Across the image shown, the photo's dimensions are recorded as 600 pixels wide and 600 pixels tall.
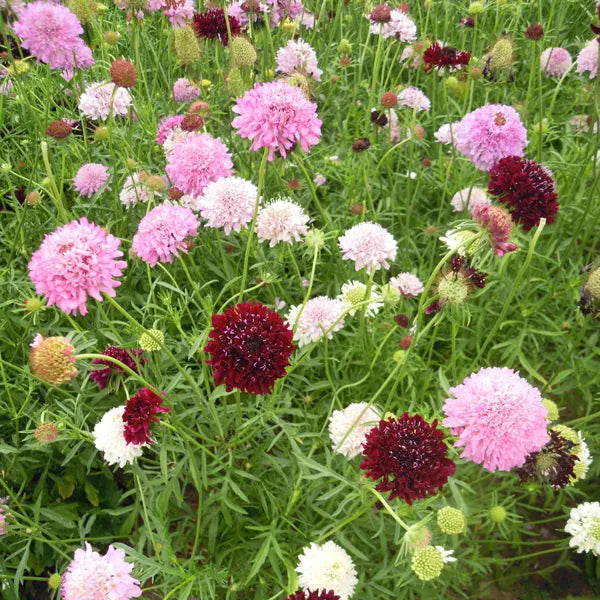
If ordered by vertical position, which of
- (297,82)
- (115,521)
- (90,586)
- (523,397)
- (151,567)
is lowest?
(115,521)

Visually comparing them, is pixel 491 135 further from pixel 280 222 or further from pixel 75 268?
pixel 75 268

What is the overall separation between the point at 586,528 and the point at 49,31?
2814mm

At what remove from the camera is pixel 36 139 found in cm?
277

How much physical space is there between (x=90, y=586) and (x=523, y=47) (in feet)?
13.3

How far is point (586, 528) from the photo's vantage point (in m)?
1.92

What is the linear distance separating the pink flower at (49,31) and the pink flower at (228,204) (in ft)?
3.29

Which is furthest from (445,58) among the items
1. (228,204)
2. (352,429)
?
(352,429)

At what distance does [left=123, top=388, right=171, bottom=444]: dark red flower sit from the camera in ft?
5.13

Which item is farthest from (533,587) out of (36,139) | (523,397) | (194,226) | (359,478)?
(36,139)

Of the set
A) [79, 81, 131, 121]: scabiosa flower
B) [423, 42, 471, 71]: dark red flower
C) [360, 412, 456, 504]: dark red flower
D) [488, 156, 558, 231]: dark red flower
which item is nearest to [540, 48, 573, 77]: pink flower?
[423, 42, 471, 71]: dark red flower

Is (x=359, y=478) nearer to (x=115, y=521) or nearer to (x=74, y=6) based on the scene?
(x=115, y=521)

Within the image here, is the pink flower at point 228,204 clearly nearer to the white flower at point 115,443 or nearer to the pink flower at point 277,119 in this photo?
the pink flower at point 277,119

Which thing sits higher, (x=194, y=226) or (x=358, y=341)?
(x=194, y=226)

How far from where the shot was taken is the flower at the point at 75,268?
1.45 meters
